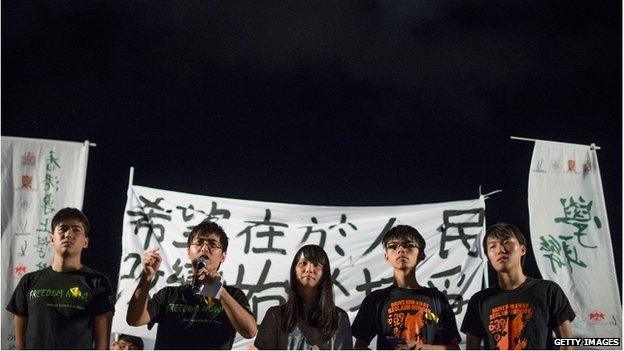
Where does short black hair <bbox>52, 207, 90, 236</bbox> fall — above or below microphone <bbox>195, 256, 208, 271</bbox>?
above

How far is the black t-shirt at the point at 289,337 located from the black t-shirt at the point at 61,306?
2.78 feet

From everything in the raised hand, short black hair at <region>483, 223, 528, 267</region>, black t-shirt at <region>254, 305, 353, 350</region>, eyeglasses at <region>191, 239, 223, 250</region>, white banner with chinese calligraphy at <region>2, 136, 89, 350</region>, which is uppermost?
white banner with chinese calligraphy at <region>2, 136, 89, 350</region>

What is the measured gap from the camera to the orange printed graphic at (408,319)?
11.4ft

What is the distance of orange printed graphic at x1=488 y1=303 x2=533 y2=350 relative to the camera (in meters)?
3.45

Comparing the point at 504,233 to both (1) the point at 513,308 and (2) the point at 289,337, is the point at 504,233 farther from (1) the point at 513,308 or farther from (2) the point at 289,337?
(2) the point at 289,337

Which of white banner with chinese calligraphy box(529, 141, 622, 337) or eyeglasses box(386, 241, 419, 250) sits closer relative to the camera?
eyeglasses box(386, 241, 419, 250)

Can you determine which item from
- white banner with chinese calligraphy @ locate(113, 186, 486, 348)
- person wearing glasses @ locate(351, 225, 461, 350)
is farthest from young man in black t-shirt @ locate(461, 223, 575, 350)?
white banner with chinese calligraphy @ locate(113, 186, 486, 348)

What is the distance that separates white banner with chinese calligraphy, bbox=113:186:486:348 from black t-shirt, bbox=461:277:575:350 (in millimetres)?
1645

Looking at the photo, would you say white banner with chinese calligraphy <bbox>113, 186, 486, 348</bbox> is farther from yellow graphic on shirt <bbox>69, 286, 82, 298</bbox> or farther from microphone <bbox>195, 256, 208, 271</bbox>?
microphone <bbox>195, 256, 208, 271</bbox>

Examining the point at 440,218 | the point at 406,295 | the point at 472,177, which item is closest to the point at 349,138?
the point at 472,177

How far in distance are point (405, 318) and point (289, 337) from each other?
64 centimetres

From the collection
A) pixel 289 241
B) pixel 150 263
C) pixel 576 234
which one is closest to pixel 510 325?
pixel 150 263

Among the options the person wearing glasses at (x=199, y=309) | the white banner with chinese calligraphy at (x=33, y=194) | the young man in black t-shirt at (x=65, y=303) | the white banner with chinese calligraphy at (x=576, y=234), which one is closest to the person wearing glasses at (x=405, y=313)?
the person wearing glasses at (x=199, y=309)

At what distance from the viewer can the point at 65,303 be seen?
3.43 m
